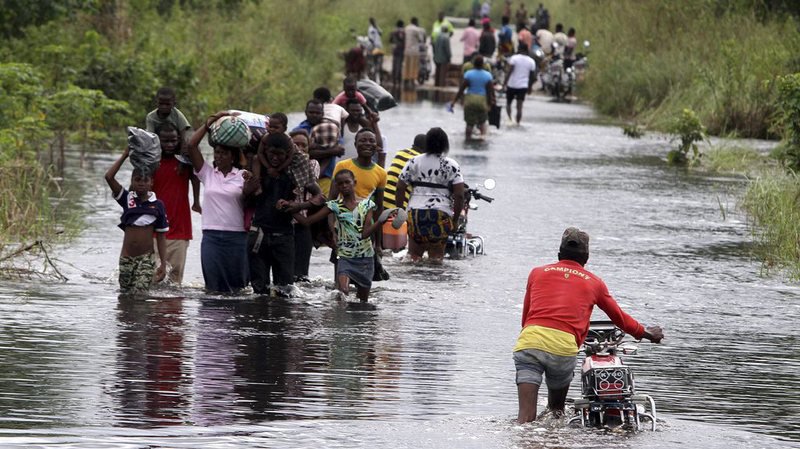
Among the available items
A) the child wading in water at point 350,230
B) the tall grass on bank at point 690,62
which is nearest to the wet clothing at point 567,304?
the child wading in water at point 350,230

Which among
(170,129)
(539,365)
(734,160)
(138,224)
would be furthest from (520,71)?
(539,365)

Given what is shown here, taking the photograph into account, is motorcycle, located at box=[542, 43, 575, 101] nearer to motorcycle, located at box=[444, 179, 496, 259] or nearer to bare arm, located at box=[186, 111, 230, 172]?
motorcycle, located at box=[444, 179, 496, 259]

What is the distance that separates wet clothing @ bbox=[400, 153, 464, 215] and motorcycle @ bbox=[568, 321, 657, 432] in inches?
275

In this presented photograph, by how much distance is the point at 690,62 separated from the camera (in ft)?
115

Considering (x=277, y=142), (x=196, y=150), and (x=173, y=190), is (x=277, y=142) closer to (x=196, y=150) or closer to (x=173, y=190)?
(x=196, y=150)

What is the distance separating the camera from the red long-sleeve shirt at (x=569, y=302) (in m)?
8.95

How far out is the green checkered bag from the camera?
12.8 m

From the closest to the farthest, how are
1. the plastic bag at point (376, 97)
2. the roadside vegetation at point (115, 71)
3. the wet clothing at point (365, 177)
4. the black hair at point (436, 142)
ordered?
the wet clothing at point (365, 177)
the black hair at point (436, 142)
the roadside vegetation at point (115, 71)
the plastic bag at point (376, 97)

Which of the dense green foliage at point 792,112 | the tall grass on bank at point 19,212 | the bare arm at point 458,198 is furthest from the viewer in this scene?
the dense green foliage at point 792,112

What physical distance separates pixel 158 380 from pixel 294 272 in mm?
4100

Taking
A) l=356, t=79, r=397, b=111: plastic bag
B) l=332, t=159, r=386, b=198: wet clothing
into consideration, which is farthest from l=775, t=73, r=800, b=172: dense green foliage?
l=332, t=159, r=386, b=198: wet clothing

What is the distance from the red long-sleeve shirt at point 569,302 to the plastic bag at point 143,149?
4621mm

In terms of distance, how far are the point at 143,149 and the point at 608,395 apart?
5345 mm

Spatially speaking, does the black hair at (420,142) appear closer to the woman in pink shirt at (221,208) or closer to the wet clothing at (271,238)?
the wet clothing at (271,238)
